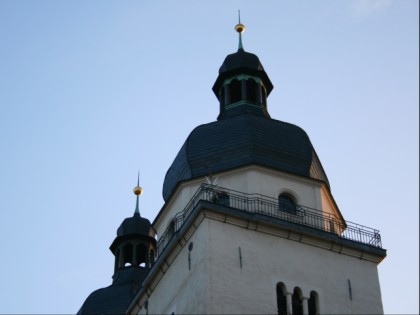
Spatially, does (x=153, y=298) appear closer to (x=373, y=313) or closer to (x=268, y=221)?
(x=268, y=221)

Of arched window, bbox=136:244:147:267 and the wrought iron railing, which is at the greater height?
arched window, bbox=136:244:147:267

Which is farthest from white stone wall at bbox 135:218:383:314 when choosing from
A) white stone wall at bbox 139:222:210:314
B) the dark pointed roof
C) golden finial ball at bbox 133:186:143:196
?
golden finial ball at bbox 133:186:143:196

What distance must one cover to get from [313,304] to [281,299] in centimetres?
96

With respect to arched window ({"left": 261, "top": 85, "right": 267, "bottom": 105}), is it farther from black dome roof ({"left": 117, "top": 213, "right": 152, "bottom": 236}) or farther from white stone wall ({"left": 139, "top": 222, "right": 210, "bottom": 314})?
black dome roof ({"left": 117, "top": 213, "right": 152, "bottom": 236})

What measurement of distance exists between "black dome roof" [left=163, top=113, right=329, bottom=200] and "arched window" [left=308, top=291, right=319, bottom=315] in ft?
13.6

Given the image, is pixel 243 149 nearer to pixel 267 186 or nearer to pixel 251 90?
pixel 267 186

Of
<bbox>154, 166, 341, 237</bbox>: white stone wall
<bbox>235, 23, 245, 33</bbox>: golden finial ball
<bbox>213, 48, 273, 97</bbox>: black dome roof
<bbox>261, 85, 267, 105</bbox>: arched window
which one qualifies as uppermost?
<bbox>235, 23, 245, 33</bbox>: golden finial ball

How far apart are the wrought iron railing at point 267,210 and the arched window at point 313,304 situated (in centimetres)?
231

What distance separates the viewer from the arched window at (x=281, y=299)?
2838cm

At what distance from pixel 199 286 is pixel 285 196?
15.0 feet

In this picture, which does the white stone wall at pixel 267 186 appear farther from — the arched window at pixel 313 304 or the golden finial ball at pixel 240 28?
the golden finial ball at pixel 240 28

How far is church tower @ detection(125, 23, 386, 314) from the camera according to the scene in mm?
28562

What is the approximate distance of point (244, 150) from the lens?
105 feet

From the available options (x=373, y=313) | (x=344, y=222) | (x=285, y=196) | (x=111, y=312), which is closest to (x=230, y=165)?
(x=285, y=196)
